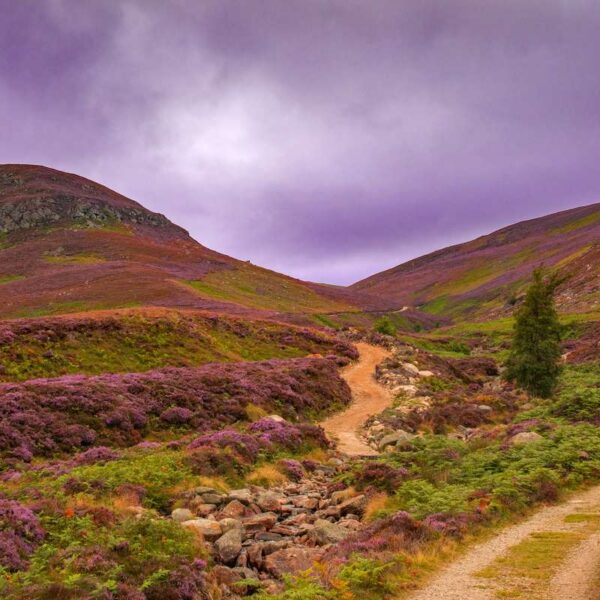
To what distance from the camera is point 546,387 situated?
40.1m

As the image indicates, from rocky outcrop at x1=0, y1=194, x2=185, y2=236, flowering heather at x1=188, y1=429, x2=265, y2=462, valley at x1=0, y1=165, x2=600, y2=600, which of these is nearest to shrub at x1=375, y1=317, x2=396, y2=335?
valley at x1=0, y1=165, x2=600, y2=600

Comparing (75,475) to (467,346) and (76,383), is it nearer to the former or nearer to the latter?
(76,383)

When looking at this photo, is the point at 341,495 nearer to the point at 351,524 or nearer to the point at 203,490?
the point at 351,524

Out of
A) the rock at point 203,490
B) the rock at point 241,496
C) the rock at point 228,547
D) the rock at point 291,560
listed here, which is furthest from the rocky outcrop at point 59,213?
the rock at point 291,560

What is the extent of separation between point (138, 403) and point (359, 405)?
57.2ft

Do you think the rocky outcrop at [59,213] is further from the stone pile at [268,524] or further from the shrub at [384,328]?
the stone pile at [268,524]

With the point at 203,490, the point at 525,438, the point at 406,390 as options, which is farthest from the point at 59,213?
the point at 525,438

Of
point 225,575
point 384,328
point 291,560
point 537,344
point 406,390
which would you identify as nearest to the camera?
point 225,575

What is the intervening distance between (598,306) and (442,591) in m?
92.0

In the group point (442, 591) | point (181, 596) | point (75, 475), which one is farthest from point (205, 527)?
point (442, 591)

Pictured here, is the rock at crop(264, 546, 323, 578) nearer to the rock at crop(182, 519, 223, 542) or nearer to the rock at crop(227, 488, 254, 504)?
the rock at crop(182, 519, 223, 542)

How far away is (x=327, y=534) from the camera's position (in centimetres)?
1378

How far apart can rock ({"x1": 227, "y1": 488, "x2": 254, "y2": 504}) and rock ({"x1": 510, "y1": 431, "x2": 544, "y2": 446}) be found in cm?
1074

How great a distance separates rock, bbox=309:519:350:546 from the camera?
13.6 m
